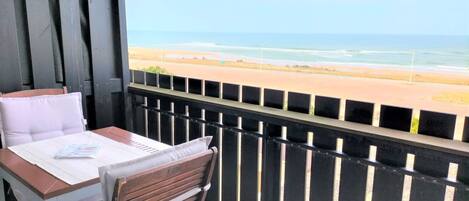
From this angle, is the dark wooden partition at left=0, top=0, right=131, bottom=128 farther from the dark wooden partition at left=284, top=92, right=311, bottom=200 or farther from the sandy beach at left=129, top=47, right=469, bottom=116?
the dark wooden partition at left=284, top=92, right=311, bottom=200

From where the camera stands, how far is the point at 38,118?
2180 millimetres

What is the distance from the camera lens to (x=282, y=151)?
1.98m

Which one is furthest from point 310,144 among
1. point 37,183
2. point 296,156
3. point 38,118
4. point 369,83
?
point 369,83

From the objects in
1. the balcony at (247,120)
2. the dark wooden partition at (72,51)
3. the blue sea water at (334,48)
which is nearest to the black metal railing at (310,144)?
the balcony at (247,120)

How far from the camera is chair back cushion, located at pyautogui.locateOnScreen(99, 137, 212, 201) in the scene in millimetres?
1089

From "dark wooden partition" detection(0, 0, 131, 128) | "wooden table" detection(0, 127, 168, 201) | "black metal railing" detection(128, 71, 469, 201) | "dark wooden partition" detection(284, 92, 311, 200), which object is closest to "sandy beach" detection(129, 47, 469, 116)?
"dark wooden partition" detection(0, 0, 131, 128)

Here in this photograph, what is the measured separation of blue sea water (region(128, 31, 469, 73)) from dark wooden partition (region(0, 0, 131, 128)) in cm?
637

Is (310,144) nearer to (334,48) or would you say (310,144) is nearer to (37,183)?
(37,183)

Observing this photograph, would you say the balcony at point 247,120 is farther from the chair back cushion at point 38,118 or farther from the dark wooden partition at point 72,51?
the chair back cushion at point 38,118

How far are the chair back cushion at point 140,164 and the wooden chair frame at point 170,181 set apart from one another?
3 centimetres

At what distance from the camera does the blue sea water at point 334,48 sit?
1516 cm

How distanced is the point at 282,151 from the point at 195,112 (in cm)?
78

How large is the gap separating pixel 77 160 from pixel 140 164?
63 centimetres

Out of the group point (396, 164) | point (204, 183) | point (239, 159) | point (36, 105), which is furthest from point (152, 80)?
point (396, 164)
